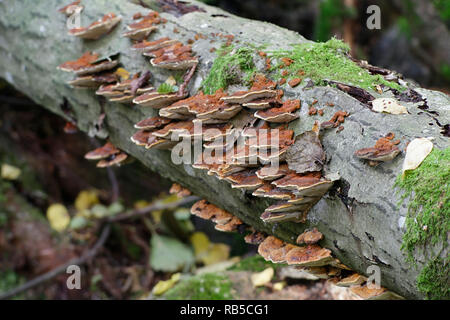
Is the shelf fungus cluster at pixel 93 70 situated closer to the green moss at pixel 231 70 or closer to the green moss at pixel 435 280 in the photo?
the green moss at pixel 231 70

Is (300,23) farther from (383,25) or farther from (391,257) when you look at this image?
(391,257)

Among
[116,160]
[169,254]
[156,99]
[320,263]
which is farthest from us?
[169,254]

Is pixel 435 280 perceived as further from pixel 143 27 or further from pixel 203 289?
pixel 143 27

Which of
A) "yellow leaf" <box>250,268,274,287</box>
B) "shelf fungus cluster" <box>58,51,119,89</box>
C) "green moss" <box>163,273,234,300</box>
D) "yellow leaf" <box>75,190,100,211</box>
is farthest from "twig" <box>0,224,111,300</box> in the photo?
"shelf fungus cluster" <box>58,51,119,89</box>

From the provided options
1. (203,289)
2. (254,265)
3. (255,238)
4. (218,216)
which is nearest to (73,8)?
(218,216)

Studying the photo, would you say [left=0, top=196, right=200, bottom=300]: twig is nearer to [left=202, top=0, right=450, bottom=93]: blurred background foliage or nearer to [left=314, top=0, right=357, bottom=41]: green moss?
[left=202, top=0, right=450, bottom=93]: blurred background foliage

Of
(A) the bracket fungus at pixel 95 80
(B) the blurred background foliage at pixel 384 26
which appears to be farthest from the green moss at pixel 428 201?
(B) the blurred background foliage at pixel 384 26
